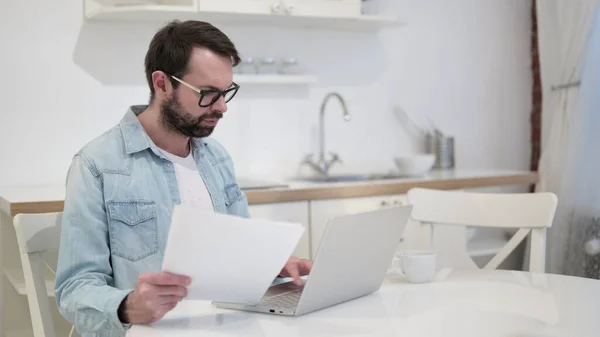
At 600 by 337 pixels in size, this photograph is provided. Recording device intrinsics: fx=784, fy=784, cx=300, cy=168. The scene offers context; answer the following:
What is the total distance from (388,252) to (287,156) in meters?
2.04

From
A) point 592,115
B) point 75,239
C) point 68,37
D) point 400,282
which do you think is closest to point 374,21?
point 592,115

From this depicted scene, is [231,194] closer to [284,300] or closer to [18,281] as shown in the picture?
[284,300]

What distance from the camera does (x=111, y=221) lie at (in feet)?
5.76

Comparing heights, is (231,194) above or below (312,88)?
below

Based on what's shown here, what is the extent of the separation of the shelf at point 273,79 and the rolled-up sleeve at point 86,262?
5.49 feet

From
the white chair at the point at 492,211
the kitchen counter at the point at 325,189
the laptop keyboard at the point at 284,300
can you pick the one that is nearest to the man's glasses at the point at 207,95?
the laptop keyboard at the point at 284,300

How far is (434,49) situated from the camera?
4012mm

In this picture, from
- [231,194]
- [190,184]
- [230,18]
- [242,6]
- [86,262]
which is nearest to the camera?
[86,262]

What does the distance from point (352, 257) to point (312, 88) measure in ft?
7.39

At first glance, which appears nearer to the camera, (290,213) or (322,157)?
(290,213)

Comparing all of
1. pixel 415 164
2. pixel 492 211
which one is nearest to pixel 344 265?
pixel 492 211

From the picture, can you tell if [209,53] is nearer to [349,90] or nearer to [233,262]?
[233,262]

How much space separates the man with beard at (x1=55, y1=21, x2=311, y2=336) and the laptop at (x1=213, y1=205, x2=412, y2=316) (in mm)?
194

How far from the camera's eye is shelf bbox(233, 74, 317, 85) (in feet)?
11.2
